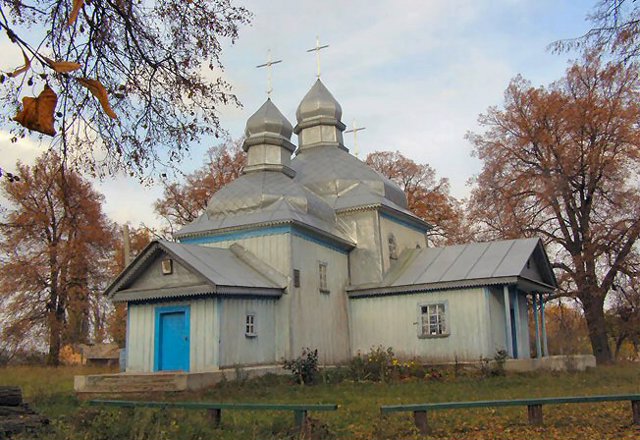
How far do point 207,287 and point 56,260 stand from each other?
49.9 feet

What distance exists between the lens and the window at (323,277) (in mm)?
20047

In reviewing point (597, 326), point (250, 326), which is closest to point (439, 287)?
point (250, 326)

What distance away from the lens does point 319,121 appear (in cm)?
2711

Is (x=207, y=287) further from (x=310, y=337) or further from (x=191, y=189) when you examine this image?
(x=191, y=189)

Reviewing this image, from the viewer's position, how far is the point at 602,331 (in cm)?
2528

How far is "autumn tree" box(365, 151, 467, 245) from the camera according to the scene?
114 feet

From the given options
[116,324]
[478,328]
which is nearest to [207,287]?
[478,328]

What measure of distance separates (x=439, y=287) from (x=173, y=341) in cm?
786

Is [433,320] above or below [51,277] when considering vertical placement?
below

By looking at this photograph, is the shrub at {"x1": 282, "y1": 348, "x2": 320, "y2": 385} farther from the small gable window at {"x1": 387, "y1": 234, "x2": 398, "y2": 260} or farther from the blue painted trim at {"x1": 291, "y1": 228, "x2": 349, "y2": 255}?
the small gable window at {"x1": 387, "y1": 234, "x2": 398, "y2": 260}

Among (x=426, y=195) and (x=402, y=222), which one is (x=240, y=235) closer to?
(x=402, y=222)

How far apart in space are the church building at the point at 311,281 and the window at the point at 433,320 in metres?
0.03

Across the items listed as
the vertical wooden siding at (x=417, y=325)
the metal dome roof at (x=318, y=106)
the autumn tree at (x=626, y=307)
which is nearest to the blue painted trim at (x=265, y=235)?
the vertical wooden siding at (x=417, y=325)

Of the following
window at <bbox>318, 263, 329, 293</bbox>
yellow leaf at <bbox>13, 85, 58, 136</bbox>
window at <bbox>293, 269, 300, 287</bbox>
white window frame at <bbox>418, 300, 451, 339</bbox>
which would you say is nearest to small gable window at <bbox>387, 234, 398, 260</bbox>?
white window frame at <bbox>418, 300, 451, 339</bbox>
